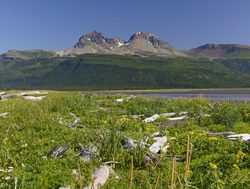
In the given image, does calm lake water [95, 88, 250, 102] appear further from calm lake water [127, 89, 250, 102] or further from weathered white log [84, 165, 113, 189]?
weathered white log [84, 165, 113, 189]

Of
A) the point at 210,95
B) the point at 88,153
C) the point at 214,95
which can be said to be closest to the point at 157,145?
the point at 88,153

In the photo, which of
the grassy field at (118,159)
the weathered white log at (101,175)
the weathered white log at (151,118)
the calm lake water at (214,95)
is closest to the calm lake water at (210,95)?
the calm lake water at (214,95)

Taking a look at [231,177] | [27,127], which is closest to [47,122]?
[27,127]

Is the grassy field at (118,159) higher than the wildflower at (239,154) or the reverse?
the reverse

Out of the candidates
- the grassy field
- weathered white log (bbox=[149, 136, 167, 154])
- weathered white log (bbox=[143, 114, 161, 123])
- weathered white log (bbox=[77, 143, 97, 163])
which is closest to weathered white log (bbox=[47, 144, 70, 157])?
the grassy field

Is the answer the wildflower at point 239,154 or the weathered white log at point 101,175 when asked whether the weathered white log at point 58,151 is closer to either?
the weathered white log at point 101,175

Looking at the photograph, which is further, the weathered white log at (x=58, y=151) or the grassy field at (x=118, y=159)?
the weathered white log at (x=58, y=151)

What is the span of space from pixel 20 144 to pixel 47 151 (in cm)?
129

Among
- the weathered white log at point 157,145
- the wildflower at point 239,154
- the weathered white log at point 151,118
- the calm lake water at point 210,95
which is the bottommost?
the calm lake water at point 210,95

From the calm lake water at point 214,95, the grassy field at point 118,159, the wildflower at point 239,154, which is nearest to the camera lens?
the grassy field at point 118,159

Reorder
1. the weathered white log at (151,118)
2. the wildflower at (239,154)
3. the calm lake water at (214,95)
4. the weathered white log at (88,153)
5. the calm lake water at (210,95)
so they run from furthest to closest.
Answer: the calm lake water at (210,95) < the calm lake water at (214,95) < the weathered white log at (151,118) < the weathered white log at (88,153) < the wildflower at (239,154)

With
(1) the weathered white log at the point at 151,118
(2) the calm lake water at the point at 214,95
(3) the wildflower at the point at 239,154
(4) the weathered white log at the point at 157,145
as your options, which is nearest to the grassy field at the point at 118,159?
(3) the wildflower at the point at 239,154

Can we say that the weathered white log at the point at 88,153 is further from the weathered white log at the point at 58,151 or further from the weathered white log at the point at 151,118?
the weathered white log at the point at 151,118

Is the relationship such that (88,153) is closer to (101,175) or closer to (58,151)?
(58,151)
